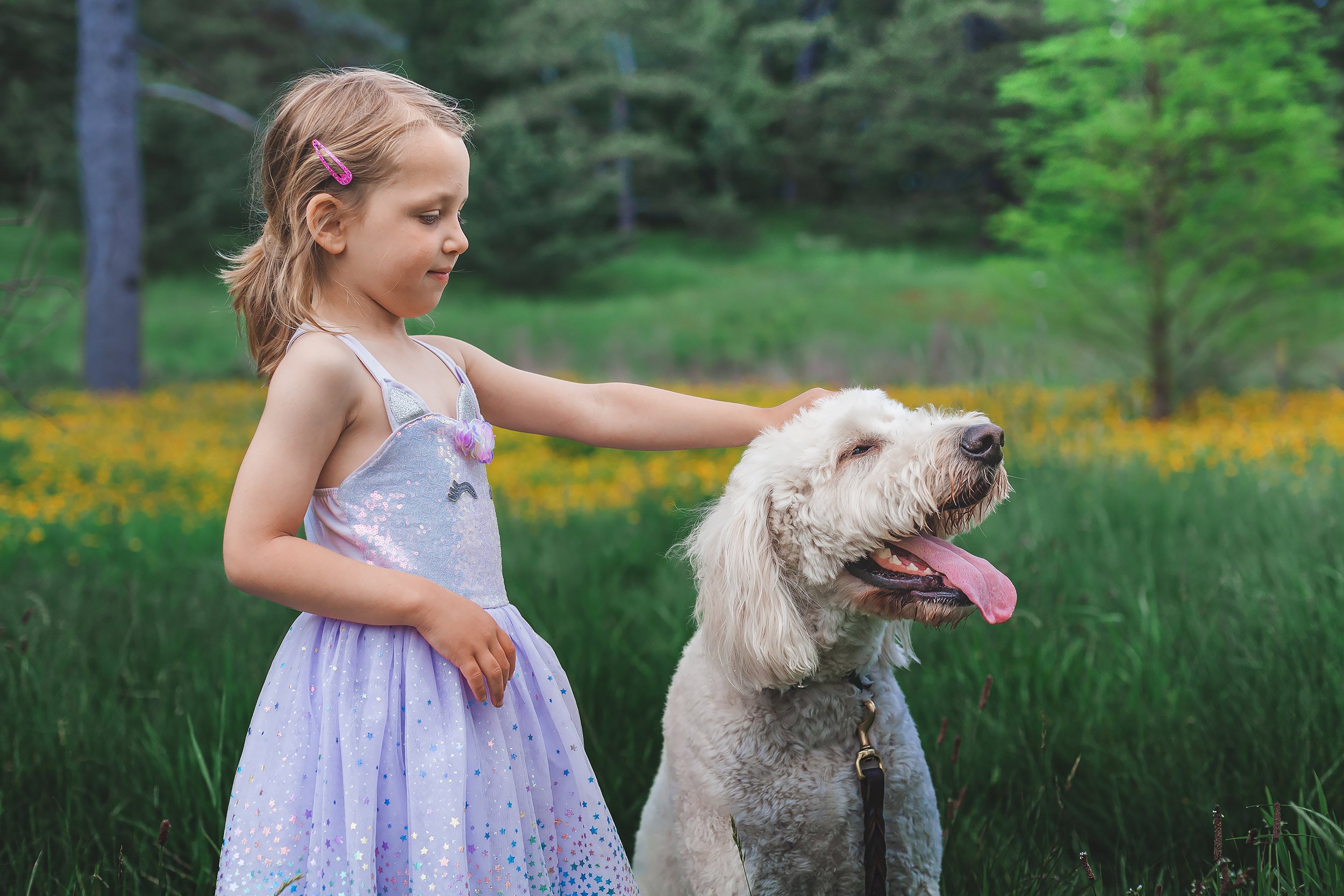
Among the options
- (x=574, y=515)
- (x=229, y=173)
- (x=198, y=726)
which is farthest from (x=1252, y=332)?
(x=229, y=173)

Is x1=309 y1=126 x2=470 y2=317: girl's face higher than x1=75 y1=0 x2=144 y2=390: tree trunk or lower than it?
lower

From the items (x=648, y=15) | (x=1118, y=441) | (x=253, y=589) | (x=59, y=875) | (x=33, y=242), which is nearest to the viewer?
(x=253, y=589)

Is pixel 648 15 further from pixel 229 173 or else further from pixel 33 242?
pixel 33 242

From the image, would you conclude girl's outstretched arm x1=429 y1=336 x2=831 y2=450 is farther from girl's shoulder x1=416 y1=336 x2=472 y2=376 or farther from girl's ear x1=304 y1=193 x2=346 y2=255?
girl's ear x1=304 y1=193 x2=346 y2=255

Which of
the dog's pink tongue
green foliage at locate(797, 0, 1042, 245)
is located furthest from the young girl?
green foliage at locate(797, 0, 1042, 245)

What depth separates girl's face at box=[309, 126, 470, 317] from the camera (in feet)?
5.12

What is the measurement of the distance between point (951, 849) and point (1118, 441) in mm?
6203

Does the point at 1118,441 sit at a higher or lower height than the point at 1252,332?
lower

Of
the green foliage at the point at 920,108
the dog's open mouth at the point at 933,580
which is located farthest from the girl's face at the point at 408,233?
the green foliage at the point at 920,108

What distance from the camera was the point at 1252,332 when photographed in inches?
404

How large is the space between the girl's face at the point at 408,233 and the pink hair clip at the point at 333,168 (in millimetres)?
45

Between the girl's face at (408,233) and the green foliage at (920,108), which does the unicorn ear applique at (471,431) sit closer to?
the girl's face at (408,233)

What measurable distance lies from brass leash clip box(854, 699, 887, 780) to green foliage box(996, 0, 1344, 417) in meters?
9.69

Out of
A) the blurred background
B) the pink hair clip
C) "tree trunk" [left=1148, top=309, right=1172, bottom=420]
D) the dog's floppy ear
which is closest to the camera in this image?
the pink hair clip
